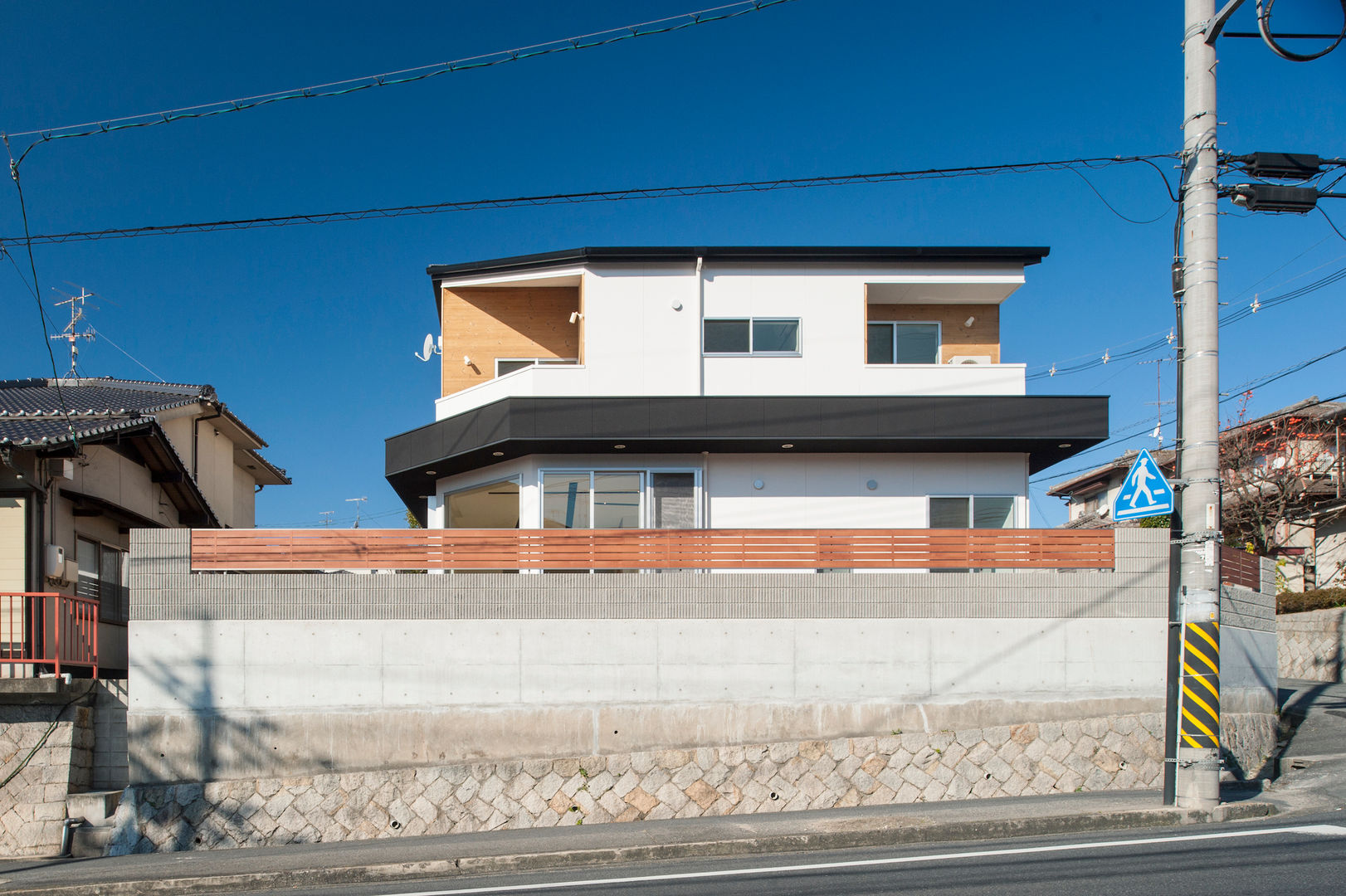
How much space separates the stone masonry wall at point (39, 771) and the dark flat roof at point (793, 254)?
9593mm

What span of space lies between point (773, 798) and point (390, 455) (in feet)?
30.5

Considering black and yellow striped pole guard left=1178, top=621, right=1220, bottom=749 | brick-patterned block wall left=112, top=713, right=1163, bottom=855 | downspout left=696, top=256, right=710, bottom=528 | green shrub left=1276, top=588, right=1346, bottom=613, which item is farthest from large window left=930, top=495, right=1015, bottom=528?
green shrub left=1276, top=588, right=1346, bottom=613

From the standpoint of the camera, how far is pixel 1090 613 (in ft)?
39.2

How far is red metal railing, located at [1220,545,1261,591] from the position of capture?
13281 millimetres

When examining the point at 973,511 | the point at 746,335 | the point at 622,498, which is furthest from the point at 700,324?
the point at 973,511

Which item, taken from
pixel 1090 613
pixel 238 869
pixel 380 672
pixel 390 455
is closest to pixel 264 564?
pixel 380 672

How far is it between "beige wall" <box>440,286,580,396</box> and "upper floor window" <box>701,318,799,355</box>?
2.87m

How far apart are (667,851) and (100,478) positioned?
12146mm

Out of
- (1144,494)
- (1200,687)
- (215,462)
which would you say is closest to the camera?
(1200,687)

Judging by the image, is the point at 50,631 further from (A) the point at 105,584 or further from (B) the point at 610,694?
(B) the point at 610,694

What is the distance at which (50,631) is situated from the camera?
40.5ft

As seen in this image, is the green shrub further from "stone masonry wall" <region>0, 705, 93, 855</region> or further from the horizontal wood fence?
"stone masonry wall" <region>0, 705, 93, 855</region>

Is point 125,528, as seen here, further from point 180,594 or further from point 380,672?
point 380,672

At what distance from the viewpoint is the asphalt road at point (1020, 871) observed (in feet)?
21.8
